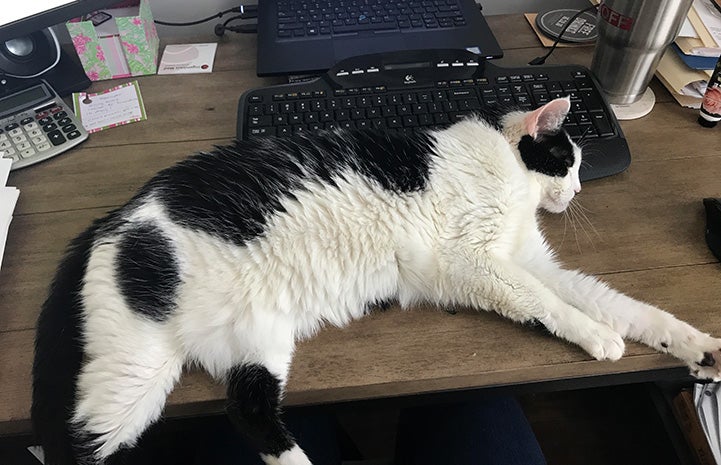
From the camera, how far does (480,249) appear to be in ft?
2.82

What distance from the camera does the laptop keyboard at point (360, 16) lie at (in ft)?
3.83

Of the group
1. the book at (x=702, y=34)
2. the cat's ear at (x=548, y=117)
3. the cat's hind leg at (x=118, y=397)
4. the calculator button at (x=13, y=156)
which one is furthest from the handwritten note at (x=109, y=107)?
the book at (x=702, y=34)

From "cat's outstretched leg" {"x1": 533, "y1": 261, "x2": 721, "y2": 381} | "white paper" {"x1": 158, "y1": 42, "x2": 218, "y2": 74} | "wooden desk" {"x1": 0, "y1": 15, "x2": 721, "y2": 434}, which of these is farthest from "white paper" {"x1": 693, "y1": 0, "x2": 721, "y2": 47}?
"white paper" {"x1": 158, "y1": 42, "x2": 218, "y2": 74}

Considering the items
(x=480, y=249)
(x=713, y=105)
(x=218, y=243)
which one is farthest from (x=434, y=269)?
(x=713, y=105)

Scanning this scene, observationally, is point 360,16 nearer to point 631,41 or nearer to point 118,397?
→ point 631,41

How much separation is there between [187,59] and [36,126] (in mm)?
348

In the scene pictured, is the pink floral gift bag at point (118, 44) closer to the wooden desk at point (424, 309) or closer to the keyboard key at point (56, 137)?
the wooden desk at point (424, 309)

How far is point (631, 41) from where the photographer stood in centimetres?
98

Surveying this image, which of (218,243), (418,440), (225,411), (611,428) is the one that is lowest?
(611,428)

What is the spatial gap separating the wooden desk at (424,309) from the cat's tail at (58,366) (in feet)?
0.08

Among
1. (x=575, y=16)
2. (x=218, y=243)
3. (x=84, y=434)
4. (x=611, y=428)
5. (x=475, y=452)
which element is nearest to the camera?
(x=84, y=434)

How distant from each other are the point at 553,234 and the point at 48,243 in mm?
807

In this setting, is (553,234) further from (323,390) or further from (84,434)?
(84,434)

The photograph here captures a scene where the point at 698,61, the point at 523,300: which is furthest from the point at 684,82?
the point at 523,300
